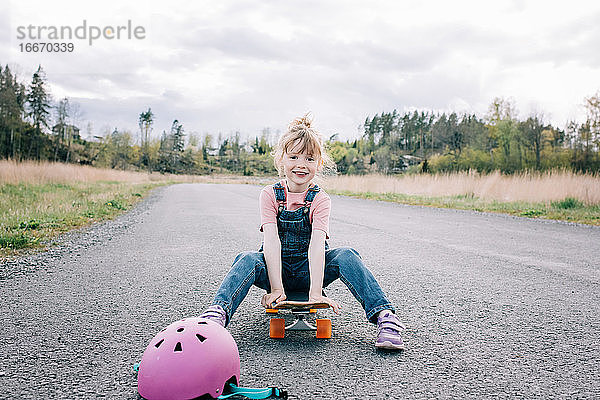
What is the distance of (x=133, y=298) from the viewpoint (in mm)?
3664

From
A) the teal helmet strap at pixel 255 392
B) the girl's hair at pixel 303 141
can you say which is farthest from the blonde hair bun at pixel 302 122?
the teal helmet strap at pixel 255 392

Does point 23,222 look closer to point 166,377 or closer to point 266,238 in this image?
point 266,238

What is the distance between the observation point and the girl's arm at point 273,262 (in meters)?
2.82

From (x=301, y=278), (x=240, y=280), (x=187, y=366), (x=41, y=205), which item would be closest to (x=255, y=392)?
(x=187, y=366)

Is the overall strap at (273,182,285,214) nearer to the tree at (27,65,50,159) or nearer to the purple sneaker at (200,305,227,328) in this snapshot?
the purple sneaker at (200,305,227,328)

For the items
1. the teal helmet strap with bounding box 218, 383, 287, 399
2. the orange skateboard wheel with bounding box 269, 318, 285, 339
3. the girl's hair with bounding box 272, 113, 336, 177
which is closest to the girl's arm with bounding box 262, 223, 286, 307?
the orange skateboard wheel with bounding box 269, 318, 285, 339

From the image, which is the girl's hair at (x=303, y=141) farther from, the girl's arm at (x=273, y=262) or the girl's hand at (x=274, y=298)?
the girl's hand at (x=274, y=298)

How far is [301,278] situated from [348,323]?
44 centimetres

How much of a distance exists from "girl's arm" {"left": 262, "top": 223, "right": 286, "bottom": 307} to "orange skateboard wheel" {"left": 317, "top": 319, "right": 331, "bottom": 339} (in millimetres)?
265

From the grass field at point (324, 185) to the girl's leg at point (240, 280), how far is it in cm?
385

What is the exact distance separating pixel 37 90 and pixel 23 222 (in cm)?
4770

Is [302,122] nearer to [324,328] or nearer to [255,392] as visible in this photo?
[324,328]

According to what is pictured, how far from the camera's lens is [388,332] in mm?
2615

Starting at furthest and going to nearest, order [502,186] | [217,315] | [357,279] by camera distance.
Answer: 1. [502,186]
2. [357,279]
3. [217,315]
